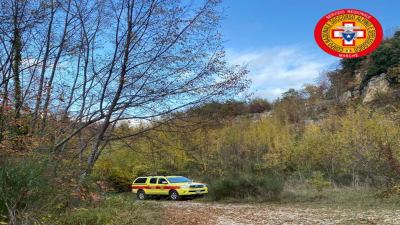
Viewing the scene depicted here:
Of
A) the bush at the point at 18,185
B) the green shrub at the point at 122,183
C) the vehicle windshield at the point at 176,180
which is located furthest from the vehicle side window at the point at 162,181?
the bush at the point at 18,185

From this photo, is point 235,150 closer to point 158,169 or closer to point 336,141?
point 158,169

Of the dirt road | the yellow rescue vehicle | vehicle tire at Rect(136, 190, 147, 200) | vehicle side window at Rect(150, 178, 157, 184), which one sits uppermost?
vehicle side window at Rect(150, 178, 157, 184)

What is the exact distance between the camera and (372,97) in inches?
1841

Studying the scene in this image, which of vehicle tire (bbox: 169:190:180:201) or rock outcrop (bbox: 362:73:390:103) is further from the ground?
rock outcrop (bbox: 362:73:390:103)

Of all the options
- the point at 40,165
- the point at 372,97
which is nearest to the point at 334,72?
the point at 372,97

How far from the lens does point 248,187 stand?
2155 cm

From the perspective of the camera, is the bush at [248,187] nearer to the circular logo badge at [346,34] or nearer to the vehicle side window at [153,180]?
the vehicle side window at [153,180]

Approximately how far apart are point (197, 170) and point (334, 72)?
97.1ft

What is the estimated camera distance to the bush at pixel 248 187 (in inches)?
814

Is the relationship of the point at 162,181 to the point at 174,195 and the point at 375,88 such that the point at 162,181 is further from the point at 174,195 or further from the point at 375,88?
the point at 375,88

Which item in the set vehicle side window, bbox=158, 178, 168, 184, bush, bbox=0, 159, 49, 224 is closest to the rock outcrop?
vehicle side window, bbox=158, 178, 168, 184

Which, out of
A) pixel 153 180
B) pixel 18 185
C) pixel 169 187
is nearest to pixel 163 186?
pixel 169 187

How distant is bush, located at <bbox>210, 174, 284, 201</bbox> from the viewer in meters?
20.7

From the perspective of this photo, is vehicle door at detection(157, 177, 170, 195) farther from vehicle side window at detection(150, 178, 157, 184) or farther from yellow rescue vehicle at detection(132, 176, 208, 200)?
vehicle side window at detection(150, 178, 157, 184)
